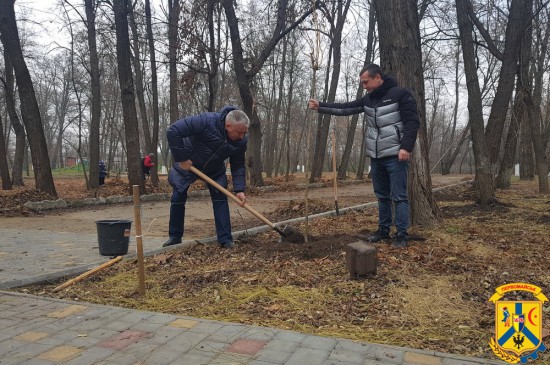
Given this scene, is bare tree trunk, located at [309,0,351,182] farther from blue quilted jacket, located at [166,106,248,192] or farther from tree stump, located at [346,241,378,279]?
tree stump, located at [346,241,378,279]

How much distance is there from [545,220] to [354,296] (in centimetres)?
501

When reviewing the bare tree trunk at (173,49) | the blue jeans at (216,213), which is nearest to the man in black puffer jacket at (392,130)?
the blue jeans at (216,213)

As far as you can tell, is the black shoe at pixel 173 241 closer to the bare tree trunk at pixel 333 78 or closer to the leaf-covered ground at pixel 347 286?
the leaf-covered ground at pixel 347 286

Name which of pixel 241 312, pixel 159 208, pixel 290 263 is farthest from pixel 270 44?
pixel 241 312

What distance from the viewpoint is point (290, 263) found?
14.7 feet

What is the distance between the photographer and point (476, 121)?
9836mm

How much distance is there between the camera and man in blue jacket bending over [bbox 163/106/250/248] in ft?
17.1

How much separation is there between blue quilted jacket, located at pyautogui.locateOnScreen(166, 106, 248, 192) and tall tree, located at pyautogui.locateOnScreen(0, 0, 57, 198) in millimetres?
7535

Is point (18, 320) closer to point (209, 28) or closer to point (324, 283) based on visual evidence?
point (324, 283)

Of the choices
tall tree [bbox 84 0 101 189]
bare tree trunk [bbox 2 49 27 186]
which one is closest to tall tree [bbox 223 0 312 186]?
tall tree [bbox 84 0 101 189]

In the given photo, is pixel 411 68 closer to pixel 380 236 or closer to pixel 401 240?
pixel 380 236

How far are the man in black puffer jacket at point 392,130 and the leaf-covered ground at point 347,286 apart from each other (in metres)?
0.49

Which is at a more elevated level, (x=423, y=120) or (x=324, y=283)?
(x=423, y=120)

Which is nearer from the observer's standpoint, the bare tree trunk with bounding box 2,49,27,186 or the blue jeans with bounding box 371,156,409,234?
the blue jeans with bounding box 371,156,409,234
